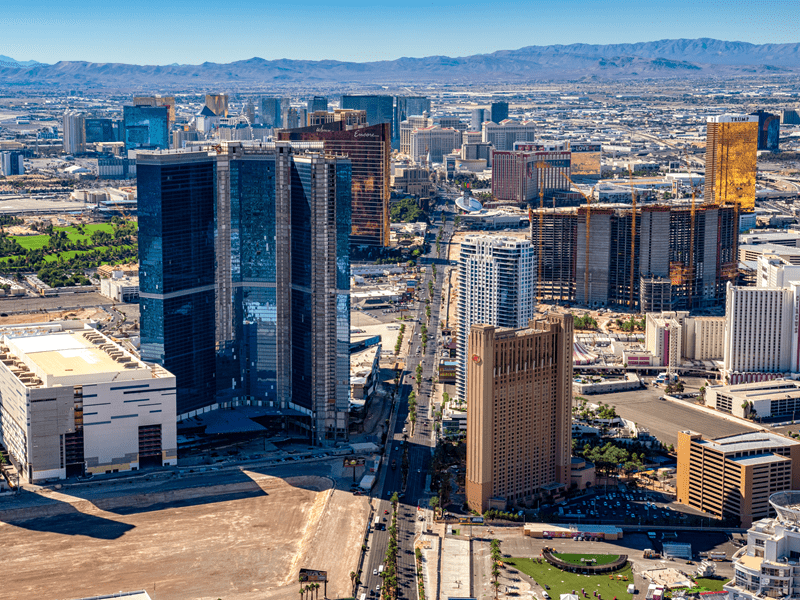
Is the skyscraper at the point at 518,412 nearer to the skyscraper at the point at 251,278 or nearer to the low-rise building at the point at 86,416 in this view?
the skyscraper at the point at 251,278

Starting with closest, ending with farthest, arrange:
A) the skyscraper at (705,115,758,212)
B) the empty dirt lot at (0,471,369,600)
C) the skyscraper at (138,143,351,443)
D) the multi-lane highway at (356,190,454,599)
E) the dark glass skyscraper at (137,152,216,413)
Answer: the empty dirt lot at (0,471,369,600)
the multi-lane highway at (356,190,454,599)
the dark glass skyscraper at (137,152,216,413)
the skyscraper at (138,143,351,443)
the skyscraper at (705,115,758,212)

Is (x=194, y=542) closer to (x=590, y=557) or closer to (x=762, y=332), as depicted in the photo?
(x=590, y=557)

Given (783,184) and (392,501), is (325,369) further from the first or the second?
(783,184)

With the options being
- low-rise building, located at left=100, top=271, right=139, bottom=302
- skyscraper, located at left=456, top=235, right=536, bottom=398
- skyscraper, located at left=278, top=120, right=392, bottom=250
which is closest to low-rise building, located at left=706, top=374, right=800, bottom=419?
skyscraper, located at left=456, top=235, right=536, bottom=398

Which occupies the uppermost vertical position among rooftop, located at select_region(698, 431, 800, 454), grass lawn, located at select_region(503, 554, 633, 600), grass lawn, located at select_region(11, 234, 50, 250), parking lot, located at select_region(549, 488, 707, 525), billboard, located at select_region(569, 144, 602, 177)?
billboard, located at select_region(569, 144, 602, 177)

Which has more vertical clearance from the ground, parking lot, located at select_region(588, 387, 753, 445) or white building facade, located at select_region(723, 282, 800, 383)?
white building facade, located at select_region(723, 282, 800, 383)

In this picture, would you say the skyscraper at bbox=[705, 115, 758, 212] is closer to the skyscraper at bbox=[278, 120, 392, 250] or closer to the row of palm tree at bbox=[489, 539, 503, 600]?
the skyscraper at bbox=[278, 120, 392, 250]

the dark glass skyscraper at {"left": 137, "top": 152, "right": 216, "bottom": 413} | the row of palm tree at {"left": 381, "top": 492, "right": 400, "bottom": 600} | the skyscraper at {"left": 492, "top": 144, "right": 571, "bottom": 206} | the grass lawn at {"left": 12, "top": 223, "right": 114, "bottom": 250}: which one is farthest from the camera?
the skyscraper at {"left": 492, "top": 144, "right": 571, "bottom": 206}

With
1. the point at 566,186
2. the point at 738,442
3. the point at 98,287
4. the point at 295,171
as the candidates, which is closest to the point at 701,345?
the point at 738,442
